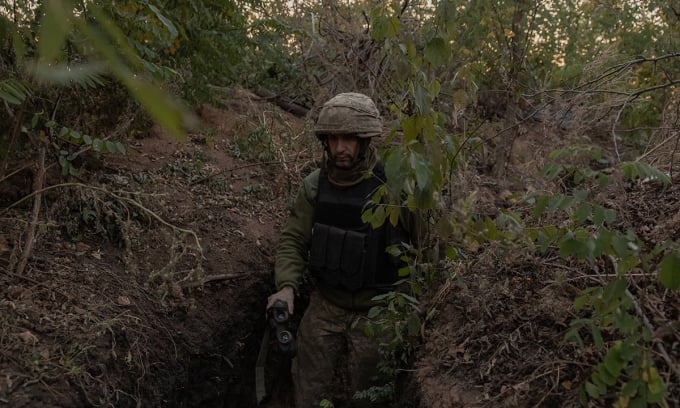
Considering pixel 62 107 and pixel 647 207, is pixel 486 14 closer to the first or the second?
pixel 647 207

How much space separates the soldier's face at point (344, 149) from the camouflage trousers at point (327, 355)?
94 cm

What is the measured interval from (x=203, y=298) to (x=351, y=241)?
3.47ft

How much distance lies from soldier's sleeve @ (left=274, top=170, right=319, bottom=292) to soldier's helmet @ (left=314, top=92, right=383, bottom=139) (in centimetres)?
45

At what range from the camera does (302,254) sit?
4.09 m

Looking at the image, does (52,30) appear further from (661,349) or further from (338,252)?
(338,252)

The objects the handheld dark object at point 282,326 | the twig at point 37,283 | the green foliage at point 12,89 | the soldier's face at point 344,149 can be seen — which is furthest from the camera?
the soldier's face at point 344,149

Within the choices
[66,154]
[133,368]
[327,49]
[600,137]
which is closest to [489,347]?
[133,368]

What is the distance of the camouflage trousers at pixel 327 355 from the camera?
3.92 metres

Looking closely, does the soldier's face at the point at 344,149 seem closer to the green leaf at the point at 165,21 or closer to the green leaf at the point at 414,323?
the green leaf at the point at 414,323

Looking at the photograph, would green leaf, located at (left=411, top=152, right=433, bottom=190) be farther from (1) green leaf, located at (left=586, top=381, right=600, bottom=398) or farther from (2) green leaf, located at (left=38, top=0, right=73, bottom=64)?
(2) green leaf, located at (left=38, top=0, right=73, bottom=64)

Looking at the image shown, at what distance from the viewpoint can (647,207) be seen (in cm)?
328

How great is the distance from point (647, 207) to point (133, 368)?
9.36 feet

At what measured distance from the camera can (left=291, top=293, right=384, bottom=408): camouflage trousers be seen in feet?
12.9

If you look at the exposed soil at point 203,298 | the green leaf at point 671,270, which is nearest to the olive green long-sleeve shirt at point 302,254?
the exposed soil at point 203,298
